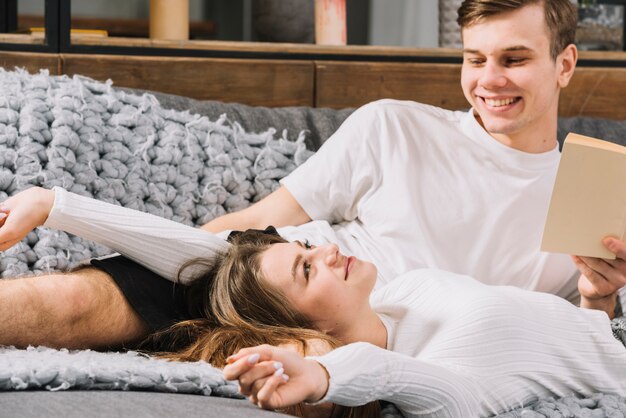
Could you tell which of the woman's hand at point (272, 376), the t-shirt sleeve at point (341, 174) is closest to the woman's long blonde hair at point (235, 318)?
the woman's hand at point (272, 376)

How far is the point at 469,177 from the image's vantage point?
1.93 m

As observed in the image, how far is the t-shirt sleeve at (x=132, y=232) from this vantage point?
1.51 meters

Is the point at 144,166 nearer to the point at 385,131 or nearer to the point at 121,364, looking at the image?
the point at 385,131

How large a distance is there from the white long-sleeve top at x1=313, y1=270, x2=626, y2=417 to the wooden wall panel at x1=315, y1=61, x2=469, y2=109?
0.86 meters

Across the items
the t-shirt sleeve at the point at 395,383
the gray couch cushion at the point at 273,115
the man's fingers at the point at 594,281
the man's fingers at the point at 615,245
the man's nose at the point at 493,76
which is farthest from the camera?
the gray couch cushion at the point at 273,115

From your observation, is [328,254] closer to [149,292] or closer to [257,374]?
[149,292]

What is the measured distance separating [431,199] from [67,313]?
32.1 inches

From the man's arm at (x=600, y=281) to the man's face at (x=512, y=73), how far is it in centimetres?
32

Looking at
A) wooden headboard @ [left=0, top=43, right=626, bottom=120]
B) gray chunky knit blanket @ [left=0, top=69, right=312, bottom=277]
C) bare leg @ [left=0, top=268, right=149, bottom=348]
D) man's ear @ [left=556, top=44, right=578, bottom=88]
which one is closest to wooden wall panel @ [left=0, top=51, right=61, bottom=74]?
wooden headboard @ [left=0, top=43, right=626, bottom=120]

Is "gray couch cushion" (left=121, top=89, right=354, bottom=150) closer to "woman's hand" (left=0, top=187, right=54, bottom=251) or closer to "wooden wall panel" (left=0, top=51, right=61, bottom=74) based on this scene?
"wooden wall panel" (left=0, top=51, right=61, bottom=74)

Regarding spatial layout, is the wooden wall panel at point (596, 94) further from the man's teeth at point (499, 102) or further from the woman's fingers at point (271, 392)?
the woman's fingers at point (271, 392)

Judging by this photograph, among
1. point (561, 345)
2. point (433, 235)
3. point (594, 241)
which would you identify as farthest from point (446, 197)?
point (561, 345)

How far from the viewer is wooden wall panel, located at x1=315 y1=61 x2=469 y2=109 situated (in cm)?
236

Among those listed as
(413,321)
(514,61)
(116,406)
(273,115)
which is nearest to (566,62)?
(514,61)
